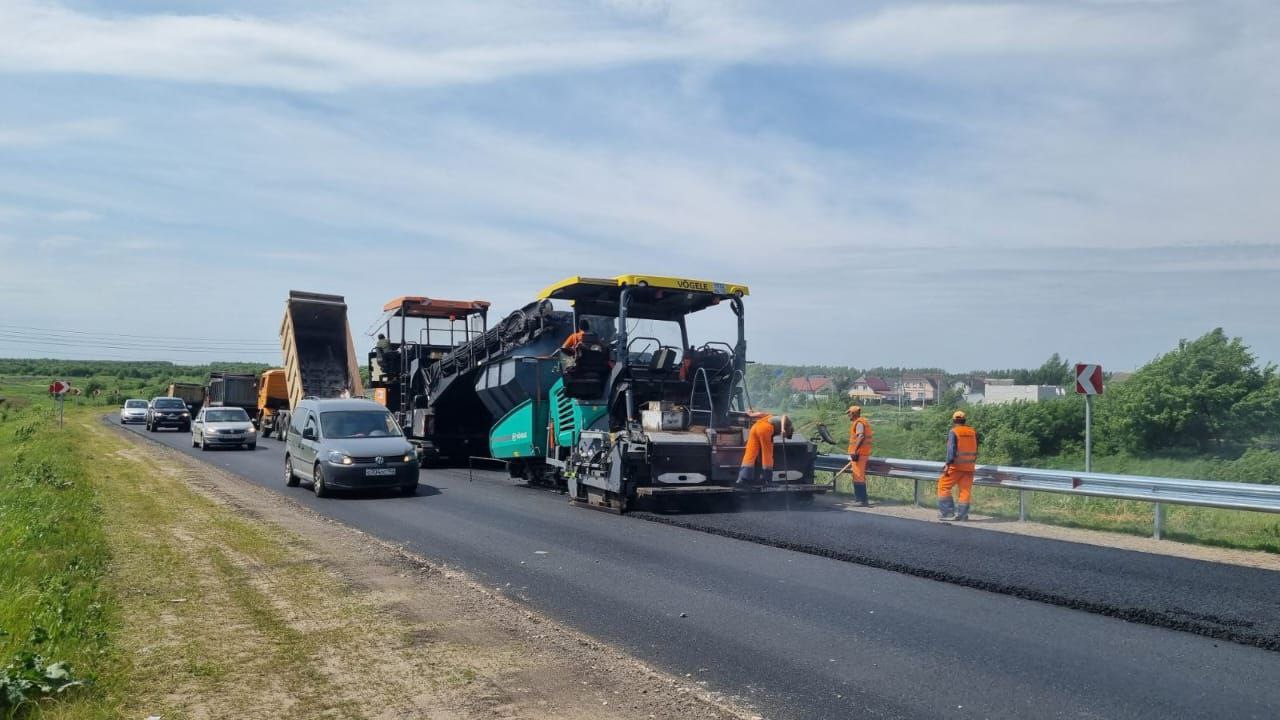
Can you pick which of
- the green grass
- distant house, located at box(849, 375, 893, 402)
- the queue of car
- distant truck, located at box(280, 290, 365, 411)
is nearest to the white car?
distant truck, located at box(280, 290, 365, 411)

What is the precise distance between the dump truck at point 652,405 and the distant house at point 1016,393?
29.1 m

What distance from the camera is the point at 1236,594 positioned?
716 cm

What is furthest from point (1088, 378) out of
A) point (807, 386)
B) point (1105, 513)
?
point (807, 386)

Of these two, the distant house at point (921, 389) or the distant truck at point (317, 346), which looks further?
the distant house at point (921, 389)

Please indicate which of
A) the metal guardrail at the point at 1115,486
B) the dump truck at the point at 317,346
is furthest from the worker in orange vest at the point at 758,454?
the dump truck at the point at 317,346

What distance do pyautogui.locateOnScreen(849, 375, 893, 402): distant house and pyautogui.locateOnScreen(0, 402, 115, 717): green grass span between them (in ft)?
72.6

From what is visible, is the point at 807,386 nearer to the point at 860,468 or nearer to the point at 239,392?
the point at 860,468

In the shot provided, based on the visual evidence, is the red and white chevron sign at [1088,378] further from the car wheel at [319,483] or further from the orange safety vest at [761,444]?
the car wheel at [319,483]

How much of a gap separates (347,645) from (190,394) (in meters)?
46.8

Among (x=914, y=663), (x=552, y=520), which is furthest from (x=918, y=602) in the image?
(x=552, y=520)

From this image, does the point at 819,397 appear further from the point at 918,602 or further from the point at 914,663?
the point at 914,663

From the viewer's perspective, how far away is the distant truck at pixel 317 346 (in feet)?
86.9

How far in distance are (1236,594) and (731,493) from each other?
5.69m

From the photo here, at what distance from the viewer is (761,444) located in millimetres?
11953
